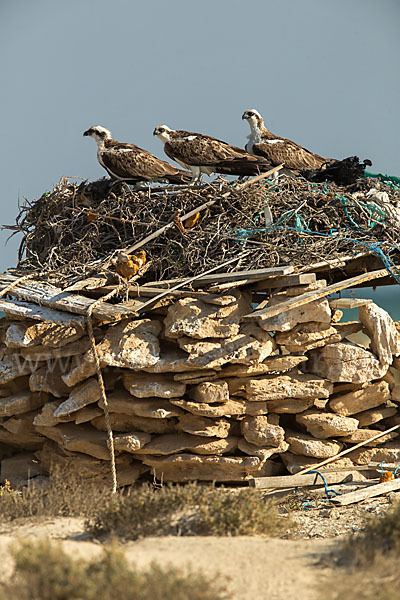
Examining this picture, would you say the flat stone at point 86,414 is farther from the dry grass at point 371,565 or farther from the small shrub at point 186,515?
the dry grass at point 371,565

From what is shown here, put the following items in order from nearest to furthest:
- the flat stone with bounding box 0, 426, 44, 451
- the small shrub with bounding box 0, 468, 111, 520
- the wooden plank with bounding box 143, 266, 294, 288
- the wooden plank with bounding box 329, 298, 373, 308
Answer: the small shrub with bounding box 0, 468, 111, 520 → the wooden plank with bounding box 143, 266, 294, 288 → the wooden plank with bounding box 329, 298, 373, 308 → the flat stone with bounding box 0, 426, 44, 451

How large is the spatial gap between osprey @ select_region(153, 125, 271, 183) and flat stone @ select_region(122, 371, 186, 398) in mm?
3172

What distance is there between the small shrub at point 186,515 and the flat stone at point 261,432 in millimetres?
2232

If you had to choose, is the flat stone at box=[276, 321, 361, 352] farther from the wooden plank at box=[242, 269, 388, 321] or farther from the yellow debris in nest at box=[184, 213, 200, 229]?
the yellow debris in nest at box=[184, 213, 200, 229]

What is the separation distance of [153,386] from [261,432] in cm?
140

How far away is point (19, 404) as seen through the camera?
8.14m

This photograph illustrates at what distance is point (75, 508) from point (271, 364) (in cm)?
307

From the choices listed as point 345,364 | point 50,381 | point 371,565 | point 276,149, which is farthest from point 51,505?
point 276,149

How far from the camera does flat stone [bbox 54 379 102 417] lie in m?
7.54

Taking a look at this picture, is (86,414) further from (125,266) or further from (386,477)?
(386,477)

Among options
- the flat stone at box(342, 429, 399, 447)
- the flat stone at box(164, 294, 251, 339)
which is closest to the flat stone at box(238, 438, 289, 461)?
the flat stone at box(342, 429, 399, 447)

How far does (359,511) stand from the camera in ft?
23.3

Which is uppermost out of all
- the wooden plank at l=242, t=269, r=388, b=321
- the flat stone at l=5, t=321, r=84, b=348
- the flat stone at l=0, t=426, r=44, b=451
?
the flat stone at l=5, t=321, r=84, b=348

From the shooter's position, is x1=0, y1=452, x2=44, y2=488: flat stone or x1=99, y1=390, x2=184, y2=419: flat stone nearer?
x1=99, y1=390, x2=184, y2=419: flat stone
